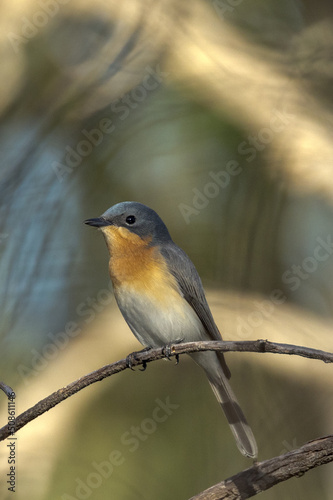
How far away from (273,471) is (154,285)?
6.19 feet

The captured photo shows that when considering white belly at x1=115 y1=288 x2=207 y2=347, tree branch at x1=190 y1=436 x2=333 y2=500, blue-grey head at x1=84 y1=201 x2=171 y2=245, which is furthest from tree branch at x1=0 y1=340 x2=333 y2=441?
blue-grey head at x1=84 y1=201 x2=171 y2=245

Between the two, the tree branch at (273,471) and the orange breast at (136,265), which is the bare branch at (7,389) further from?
the orange breast at (136,265)

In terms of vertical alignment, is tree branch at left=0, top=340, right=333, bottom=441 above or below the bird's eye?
below

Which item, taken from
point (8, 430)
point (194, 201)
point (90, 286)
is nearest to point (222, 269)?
point (194, 201)

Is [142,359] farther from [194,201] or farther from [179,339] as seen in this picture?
[194,201]

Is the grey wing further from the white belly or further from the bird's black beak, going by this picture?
the bird's black beak

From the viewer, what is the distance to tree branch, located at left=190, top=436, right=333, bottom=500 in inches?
87.7

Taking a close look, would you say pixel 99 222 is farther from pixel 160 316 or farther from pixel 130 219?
pixel 160 316

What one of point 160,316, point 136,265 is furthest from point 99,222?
point 160,316

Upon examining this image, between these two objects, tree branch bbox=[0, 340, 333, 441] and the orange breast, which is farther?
the orange breast

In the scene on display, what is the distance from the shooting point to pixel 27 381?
16.9 ft

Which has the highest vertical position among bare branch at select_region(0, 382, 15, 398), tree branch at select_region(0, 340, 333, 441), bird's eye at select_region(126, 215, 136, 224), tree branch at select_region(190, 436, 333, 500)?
bird's eye at select_region(126, 215, 136, 224)

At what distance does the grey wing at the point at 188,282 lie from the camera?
417cm

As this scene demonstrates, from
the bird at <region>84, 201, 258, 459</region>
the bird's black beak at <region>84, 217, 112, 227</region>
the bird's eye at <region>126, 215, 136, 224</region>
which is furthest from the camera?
the bird's eye at <region>126, 215, 136, 224</region>
